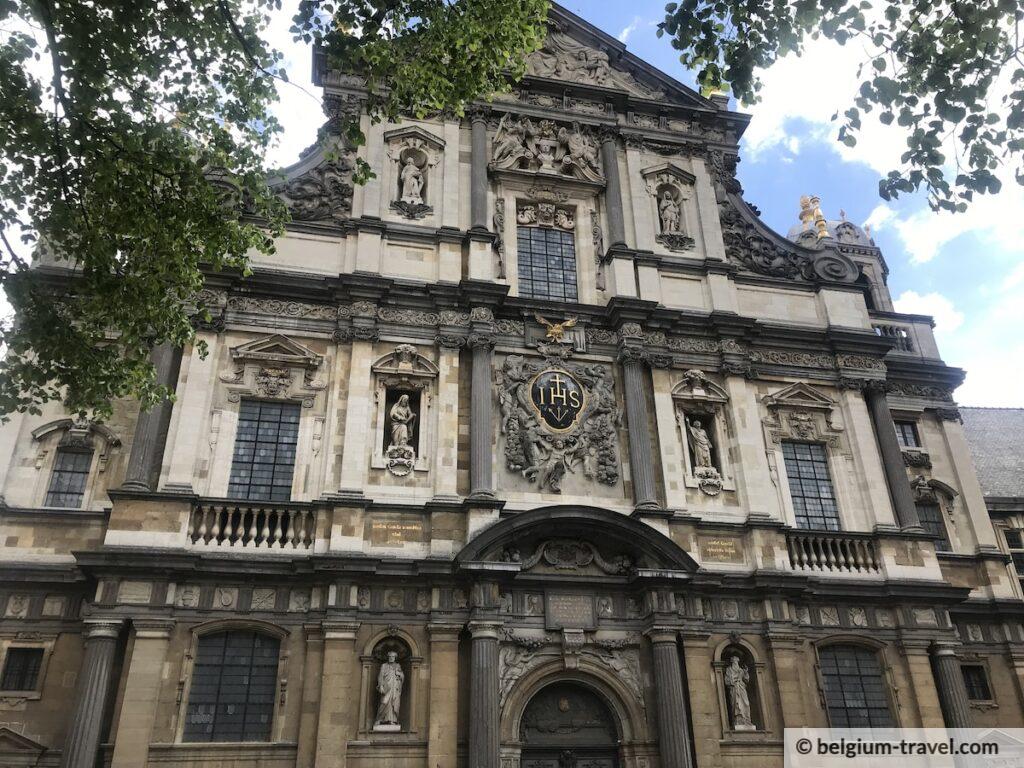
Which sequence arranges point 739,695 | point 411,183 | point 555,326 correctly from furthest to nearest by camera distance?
point 411,183 → point 555,326 → point 739,695

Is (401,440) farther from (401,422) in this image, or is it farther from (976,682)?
(976,682)

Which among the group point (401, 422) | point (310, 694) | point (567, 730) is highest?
point (401, 422)

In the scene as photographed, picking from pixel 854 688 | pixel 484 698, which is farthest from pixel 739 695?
pixel 484 698

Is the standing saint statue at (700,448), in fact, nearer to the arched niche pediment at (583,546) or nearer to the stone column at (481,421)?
the arched niche pediment at (583,546)

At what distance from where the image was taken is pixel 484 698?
13.7 meters

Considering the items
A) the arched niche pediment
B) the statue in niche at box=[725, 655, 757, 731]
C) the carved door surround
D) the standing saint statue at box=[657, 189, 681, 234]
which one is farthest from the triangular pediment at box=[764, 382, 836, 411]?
the statue in niche at box=[725, 655, 757, 731]

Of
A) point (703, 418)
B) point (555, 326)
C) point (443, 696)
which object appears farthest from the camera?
point (703, 418)

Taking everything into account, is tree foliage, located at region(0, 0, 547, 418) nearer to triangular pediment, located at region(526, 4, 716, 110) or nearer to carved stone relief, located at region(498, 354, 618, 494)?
carved stone relief, located at region(498, 354, 618, 494)

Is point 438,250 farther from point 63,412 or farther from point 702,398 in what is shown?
point 63,412

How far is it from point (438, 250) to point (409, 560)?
263 inches

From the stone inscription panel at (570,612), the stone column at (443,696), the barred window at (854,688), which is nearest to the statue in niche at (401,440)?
the stone column at (443,696)

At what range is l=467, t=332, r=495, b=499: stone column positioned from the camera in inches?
615

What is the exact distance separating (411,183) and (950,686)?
14663 millimetres

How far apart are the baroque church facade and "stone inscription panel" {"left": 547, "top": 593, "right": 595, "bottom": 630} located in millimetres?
70
